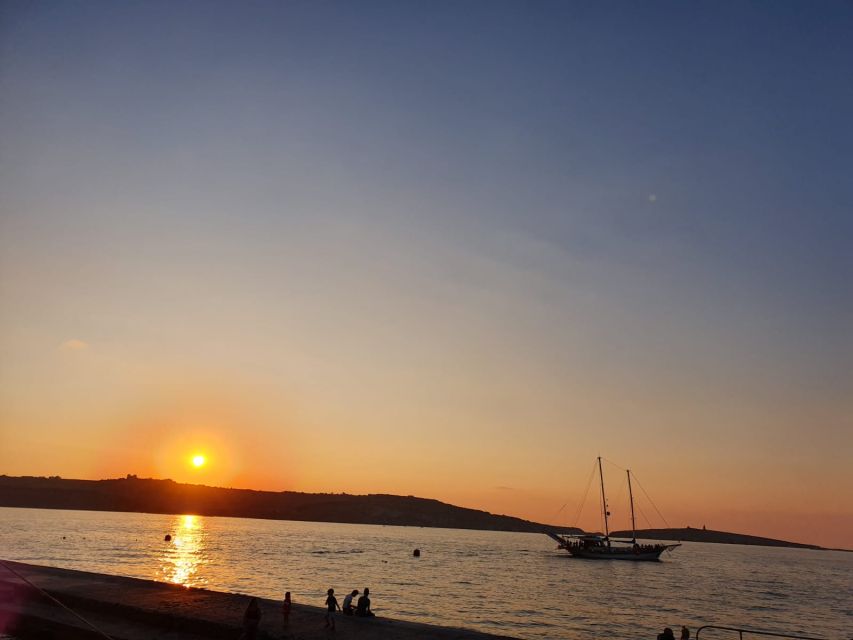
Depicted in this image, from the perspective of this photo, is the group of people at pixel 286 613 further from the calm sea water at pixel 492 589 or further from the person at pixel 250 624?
the calm sea water at pixel 492 589

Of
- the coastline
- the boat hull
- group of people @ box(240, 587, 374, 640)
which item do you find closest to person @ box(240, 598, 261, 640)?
group of people @ box(240, 587, 374, 640)

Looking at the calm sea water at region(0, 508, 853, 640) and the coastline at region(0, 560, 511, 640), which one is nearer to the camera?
the coastline at region(0, 560, 511, 640)

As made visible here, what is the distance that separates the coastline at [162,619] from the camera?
2600cm

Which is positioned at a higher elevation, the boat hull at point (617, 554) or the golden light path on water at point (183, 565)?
the golden light path on water at point (183, 565)

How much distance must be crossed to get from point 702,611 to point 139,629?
58258mm

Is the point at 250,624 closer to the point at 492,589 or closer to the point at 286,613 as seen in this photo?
the point at 286,613

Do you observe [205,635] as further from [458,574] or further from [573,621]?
[458,574]

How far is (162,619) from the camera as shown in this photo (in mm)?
27141

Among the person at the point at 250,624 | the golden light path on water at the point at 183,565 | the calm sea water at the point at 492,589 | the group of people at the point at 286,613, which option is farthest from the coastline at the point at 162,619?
the calm sea water at the point at 492,589

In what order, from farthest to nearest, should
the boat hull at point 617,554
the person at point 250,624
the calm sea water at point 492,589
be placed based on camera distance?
the boat hull at point 617,554 → the calm sea water at point 492,589 → the person at point 250,624

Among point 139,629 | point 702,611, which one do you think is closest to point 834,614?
point 702,611

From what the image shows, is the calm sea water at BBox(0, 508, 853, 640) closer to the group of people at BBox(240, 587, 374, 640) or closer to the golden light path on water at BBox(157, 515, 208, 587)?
the golden light path on water at BBox(157, 515, 208, 587)

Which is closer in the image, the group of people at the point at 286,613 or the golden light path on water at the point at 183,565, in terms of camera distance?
the group of people at the point at 286,613

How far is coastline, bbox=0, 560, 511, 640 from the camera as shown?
2600cm
